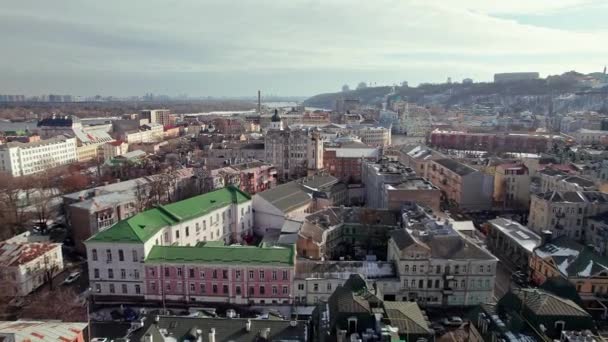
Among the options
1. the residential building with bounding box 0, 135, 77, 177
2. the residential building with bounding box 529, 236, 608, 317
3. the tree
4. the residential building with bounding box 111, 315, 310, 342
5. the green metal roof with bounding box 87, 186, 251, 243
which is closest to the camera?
the residential building with bounding box 111, 315, 310, 342

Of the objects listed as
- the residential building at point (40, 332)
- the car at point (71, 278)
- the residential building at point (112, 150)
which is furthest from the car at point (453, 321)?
the residential building at point (112, 150)

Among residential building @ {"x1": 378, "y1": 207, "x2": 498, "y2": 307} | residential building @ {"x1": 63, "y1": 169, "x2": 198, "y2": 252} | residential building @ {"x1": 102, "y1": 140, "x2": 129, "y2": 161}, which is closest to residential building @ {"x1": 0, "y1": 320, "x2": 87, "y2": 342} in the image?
residential building @ {"x1": 378, "y1": 207, "x2": 498, "y2": 307}

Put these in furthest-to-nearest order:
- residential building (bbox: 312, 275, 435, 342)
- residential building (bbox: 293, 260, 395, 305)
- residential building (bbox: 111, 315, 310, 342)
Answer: residential building (bbox: 293, 260, 395, 305)
residential building (bbox: 111, 315, 310, 342)
residential building (bbox: 312, 275, 435, 342)

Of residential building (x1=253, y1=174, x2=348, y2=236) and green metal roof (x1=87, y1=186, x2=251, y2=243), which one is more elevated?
green metal roof (x1=87, y1=186, x2=251, y2=243)

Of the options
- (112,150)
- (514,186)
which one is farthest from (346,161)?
(112,150)

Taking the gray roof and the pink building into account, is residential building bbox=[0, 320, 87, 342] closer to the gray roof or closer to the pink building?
the pink building

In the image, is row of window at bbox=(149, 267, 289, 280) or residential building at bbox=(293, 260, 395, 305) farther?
row of window at bbox=(149, 267, 289, 280)
